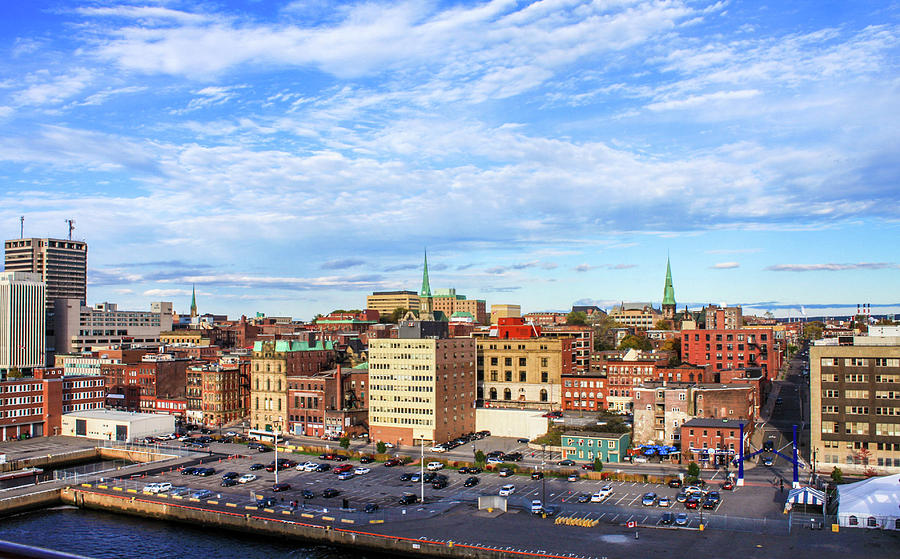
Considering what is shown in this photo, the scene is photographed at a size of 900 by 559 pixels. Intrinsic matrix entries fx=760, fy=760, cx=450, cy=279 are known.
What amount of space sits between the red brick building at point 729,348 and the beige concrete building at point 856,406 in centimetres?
5621

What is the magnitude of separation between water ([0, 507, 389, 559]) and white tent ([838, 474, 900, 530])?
4166cm

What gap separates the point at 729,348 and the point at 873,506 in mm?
84149

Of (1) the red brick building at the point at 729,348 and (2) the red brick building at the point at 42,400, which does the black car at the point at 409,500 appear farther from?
(1) the red brick building at the point at 729,348

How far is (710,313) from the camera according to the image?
19275cm

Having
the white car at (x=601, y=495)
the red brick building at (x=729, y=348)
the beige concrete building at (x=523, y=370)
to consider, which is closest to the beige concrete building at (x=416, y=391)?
the beige concrete building at (x=523, y=370)

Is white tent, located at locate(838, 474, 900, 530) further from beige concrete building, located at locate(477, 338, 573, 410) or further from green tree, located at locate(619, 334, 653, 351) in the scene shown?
green tree, located at locate(619, 334, 653, 351)

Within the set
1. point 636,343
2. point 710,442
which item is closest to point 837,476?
point 710,442

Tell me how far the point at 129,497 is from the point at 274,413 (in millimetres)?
43850

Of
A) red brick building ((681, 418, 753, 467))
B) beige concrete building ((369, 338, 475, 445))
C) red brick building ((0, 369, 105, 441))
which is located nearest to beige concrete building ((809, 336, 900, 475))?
red brick building ((681, 418, 753, 467))

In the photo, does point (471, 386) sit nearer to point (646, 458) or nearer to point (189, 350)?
point (646, 458)

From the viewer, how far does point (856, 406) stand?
89688mm

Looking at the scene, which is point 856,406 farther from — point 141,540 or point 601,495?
point 141,540

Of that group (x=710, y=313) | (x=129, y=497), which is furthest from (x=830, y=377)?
(x=710, y=313)

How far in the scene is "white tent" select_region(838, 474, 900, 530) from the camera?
65.9 metres
